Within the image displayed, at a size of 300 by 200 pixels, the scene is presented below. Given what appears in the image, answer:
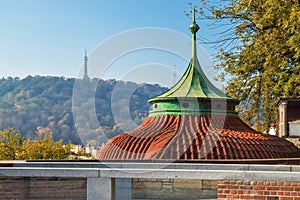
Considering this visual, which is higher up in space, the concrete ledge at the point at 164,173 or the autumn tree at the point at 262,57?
the autumn tree at the point at 262,57

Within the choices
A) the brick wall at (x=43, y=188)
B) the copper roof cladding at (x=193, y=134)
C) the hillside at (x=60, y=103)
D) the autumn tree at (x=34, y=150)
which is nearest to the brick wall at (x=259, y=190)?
the brick wall at (x=43, y=188)

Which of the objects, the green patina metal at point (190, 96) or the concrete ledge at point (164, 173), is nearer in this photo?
the concrete ledge at point (164, 173)

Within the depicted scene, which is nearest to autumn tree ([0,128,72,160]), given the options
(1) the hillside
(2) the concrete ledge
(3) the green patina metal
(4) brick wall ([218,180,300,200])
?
(1) the hillside

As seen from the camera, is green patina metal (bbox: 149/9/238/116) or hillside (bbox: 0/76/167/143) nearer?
hillside (bbox: 0/76/167/143)

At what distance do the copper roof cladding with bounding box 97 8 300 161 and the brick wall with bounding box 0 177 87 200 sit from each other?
3.64 m

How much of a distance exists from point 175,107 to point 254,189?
620 cm

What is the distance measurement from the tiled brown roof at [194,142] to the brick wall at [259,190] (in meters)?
3.87

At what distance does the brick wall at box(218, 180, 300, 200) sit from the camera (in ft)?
21.0

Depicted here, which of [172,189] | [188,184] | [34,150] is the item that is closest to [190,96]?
[172,189]

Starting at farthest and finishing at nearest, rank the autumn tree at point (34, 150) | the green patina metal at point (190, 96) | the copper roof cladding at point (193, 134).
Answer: the autumn tree at point (34, 150)
the green patina metal at point (190, 96)
the copper roof cladding at point (193, 134)

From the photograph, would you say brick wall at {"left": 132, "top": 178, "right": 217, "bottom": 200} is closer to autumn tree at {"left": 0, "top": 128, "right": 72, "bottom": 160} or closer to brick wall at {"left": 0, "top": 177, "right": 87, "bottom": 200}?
brick wall at {"left": 0, "top": 177, "right": 87, "bottom": 200}

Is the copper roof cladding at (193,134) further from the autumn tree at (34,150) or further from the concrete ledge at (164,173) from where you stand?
the autumn tree at (34,150)

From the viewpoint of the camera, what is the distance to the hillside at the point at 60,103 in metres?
10.7

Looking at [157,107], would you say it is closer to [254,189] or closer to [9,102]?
[254,189]
